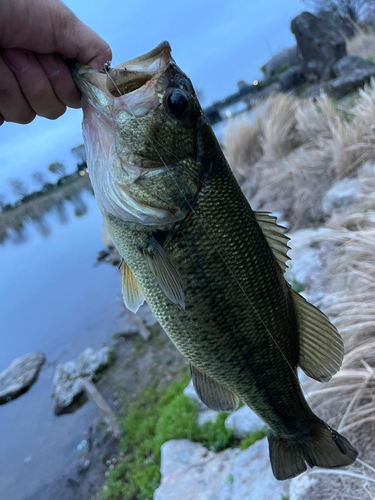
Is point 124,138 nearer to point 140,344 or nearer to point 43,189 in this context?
point 140,344

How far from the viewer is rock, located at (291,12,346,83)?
11.7 metres

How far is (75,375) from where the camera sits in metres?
9.15

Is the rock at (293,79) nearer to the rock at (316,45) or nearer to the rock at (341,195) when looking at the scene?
the rock at (316,45)

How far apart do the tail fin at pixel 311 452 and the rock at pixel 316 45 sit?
41.6ft

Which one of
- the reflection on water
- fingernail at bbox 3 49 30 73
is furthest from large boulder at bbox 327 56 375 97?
the reflection on water

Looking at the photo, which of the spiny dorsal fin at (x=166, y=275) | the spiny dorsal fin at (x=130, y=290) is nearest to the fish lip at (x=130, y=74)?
the spiny dorsal fin at (x=166, y=275)

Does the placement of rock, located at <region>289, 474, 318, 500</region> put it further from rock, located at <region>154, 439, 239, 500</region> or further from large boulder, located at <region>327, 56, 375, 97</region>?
large boulder, located at <region>327, 56, 375, 97</region>

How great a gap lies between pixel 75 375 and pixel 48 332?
5.00 m

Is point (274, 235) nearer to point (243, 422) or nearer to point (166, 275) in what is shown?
point (166, 275)

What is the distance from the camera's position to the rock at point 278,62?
33.0 m

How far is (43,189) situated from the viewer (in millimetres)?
41969

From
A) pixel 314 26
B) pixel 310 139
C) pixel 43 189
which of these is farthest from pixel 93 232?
pixel 310 139

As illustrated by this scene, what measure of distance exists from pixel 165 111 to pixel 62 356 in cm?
1138

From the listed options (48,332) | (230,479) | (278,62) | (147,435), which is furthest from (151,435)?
(278,62)
